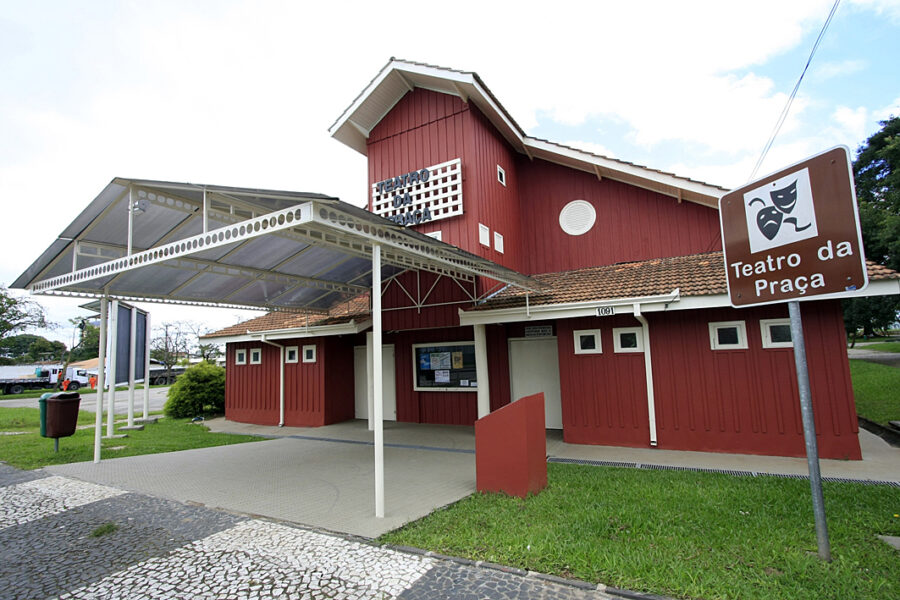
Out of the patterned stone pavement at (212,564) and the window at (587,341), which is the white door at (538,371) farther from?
the patterned stone pavement at (212,564)

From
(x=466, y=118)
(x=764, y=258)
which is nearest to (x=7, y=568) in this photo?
(x=764, y=258)

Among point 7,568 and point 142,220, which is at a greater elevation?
point 142,220

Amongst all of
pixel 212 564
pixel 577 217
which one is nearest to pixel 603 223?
pixel 577 217

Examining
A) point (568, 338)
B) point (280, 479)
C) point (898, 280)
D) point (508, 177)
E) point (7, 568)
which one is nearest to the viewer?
point (7, 568)

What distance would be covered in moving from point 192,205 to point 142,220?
1019mm

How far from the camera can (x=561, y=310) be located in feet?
26.1

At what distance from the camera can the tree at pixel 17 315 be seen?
109ft

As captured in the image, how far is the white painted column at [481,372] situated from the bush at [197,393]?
37.4 ft

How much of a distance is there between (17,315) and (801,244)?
4739cm

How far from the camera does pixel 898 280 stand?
607 cm

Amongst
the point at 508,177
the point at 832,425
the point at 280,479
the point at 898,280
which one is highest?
the point at 508,177

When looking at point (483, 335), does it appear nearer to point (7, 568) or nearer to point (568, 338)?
point (568, 338)

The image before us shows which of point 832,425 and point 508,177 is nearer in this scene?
point 832,425

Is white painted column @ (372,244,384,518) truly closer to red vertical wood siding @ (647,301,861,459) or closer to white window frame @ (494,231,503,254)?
red vertical wood siding @ (647,301,861,459)
